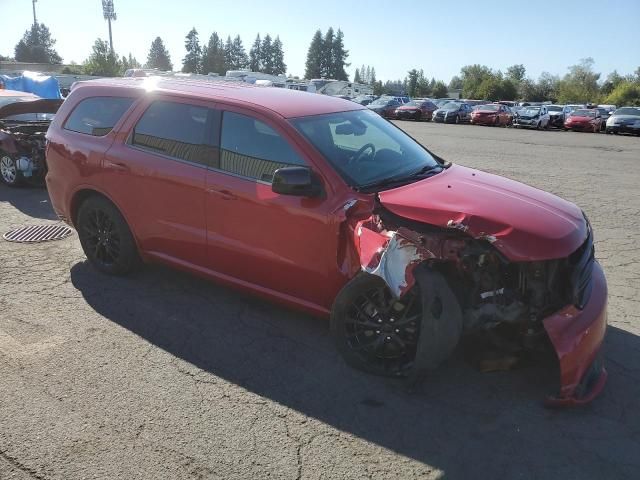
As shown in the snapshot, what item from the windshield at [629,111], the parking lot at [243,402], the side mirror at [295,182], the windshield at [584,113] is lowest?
the parking lot at [243,402]

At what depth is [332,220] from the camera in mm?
3658

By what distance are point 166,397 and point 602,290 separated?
9.42 ft

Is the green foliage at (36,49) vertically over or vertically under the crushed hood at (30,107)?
over

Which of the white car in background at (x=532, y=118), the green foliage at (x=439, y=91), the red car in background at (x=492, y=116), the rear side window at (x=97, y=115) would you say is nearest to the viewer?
the rear side window at (x=97, y=115)

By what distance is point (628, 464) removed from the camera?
9.25ft

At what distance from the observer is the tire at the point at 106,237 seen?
4.91m

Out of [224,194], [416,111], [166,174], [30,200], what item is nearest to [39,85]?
[30,200]

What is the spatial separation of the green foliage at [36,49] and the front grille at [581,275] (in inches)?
5167

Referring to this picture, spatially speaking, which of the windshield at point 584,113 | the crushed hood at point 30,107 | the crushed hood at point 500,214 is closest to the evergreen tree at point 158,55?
the windshield at point 584,113

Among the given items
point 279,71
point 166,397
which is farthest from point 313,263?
point 279,71

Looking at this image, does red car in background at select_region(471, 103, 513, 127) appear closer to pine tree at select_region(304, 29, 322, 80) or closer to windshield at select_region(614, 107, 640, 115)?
windshield at select_region(614, 107, 640, 115)

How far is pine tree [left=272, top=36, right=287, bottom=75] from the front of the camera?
140 meters

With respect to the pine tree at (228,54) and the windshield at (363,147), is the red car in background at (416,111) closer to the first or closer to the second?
the windshield at (363,147)

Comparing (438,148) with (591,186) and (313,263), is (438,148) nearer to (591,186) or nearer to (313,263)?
(591,186)
